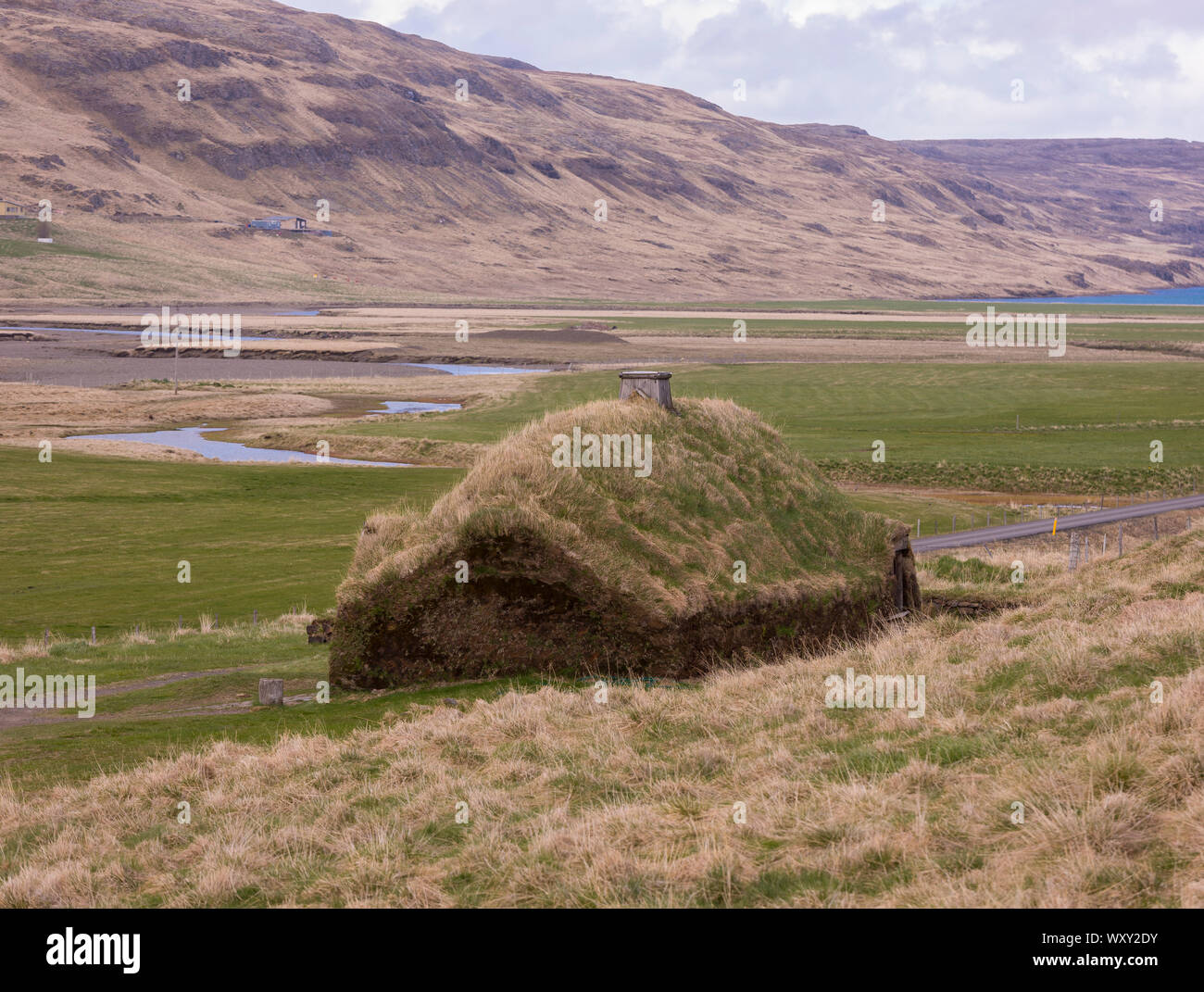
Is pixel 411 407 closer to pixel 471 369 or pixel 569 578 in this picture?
pixel 471 369

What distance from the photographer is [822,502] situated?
31531mm

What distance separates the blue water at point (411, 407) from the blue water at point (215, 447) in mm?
16460

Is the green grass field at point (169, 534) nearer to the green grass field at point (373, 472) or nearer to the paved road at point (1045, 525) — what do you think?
the green grass field at point (373, 472)

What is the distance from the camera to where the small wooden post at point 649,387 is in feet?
100

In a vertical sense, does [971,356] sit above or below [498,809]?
above

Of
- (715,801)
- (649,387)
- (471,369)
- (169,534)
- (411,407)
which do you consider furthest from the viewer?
(471,369)

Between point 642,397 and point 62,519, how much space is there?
123 feet

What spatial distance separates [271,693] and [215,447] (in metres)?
72.4

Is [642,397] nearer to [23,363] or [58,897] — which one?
[58,897]

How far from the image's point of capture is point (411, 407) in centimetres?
11725

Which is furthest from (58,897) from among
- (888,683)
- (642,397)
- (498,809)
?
(642,397)

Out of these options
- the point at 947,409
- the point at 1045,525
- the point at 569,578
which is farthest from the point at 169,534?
the point at 947,409

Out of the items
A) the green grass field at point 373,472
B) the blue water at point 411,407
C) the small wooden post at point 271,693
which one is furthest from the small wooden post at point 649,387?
the blue water at point 411,407

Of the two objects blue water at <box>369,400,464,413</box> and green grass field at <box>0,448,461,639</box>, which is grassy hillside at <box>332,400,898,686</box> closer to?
green grass field at <box>0,448,461,639</box>
